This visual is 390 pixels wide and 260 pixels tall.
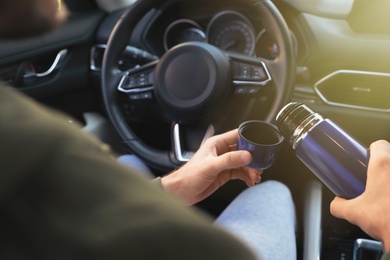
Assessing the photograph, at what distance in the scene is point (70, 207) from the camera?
329mm

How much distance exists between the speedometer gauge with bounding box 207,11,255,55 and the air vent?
230 millimetres

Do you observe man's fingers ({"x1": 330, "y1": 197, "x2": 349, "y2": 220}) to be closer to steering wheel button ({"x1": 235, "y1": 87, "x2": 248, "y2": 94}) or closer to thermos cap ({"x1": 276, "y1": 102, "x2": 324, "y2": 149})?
thermos cap ({"x1": 276, "y1": 102, "x2": 324, "y2": 149})

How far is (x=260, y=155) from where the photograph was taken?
33.4 inches

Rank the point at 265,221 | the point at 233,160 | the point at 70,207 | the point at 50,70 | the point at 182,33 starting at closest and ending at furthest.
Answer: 1. the point at 70,207
2. the point at 233,160
3. the point at 265,221
4. the point at 182,33
5. the point at 50,70

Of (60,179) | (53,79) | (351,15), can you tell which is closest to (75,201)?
(60,179)

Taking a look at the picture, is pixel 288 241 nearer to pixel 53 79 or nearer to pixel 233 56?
pixel 233 56

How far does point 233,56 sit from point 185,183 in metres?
0.43

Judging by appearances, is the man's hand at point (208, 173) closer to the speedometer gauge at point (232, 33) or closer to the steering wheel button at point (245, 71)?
the steering wheel button at point (245, 71)

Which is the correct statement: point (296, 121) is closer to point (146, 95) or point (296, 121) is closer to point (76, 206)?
point (76, 206)

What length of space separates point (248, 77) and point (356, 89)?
1.08ft

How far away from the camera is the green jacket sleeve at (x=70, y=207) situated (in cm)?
32

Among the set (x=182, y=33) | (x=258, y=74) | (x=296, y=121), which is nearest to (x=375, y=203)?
(x=296, y=121)

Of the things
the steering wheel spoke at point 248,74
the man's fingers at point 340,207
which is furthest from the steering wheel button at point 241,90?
the man's fingers at point 340,207

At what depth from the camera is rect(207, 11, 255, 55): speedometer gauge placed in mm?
1391
